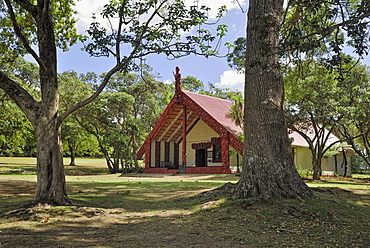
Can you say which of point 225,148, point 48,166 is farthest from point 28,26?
point 225,148

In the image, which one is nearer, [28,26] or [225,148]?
[28,26]

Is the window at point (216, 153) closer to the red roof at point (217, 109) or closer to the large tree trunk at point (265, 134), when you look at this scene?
the red roof at point (217, 109)

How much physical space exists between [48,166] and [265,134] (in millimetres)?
5214

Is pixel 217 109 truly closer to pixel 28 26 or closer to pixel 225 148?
pixel 225 148

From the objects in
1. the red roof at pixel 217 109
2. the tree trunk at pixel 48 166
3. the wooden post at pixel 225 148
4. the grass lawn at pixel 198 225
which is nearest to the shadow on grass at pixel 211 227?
the grass lawn at pixel 198 225

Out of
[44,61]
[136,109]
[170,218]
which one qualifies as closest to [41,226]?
[170,218]

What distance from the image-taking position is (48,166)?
7656mm

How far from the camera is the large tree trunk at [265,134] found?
→ 7.62 meters

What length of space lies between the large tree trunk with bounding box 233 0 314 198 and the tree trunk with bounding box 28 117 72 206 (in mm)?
4232

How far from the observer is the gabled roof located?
24.2m

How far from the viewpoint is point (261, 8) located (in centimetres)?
862

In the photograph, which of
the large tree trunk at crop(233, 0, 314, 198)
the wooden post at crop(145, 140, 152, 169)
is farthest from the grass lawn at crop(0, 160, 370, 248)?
the wooden post at crop(145, 140, 152, 169)

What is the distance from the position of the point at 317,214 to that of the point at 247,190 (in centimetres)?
175

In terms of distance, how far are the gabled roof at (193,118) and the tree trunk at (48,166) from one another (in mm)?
16266
